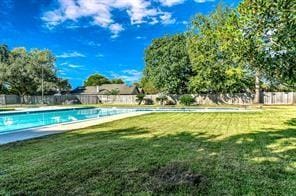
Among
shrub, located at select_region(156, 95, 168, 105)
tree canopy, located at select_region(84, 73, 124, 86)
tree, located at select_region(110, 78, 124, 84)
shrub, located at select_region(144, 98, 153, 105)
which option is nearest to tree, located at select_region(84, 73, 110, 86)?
tree canopy, located at select_region(84, 73, 124, 86)

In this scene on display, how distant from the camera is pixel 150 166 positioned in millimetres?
4531

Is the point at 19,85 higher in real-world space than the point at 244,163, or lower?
higher

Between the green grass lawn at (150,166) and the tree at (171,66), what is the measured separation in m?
25.8

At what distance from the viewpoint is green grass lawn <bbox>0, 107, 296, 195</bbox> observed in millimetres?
3549

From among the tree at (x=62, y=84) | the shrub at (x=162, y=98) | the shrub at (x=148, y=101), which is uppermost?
the tree at (x=62, y=84)

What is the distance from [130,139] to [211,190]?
158 inches

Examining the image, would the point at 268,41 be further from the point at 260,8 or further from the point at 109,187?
the point at 109,187

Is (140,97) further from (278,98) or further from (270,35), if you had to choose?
(270,35)

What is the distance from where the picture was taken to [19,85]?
39125mm

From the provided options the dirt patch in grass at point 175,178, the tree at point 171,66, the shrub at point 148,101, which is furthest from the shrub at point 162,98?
the dirt patch in grass at point 175,178

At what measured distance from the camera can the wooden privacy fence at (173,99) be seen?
101 feet

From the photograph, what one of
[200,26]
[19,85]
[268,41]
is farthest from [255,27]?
[19,85]

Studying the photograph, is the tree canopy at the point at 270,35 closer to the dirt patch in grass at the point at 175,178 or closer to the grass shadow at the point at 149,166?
the grass shadow at the point at 149,166

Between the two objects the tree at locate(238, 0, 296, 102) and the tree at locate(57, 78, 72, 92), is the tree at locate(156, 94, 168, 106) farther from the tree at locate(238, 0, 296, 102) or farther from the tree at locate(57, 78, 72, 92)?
the tree at locate(238, 0, 296, 102)
